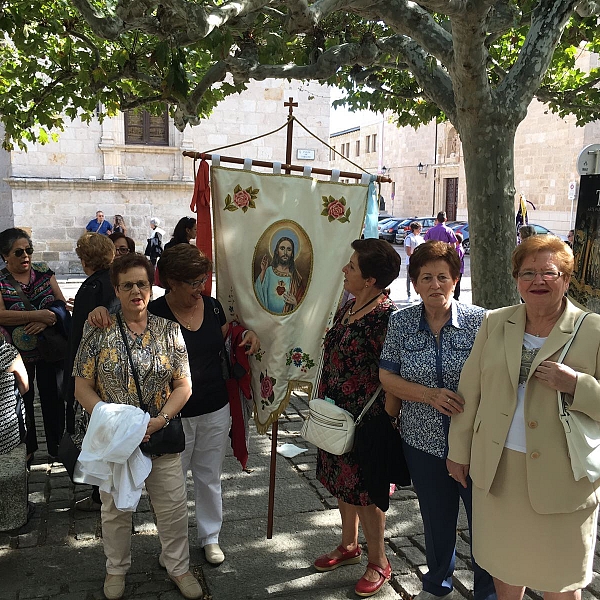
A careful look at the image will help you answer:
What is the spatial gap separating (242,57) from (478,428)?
504cm

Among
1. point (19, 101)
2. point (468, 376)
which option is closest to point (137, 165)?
point (19, 101)

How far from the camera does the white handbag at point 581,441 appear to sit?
2334 millimetres

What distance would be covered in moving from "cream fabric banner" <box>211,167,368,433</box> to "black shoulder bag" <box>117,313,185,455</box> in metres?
0.88

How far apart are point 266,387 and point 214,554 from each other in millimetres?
1023

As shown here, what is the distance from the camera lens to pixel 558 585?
2453mm

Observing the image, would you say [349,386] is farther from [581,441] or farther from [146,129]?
[146,129]

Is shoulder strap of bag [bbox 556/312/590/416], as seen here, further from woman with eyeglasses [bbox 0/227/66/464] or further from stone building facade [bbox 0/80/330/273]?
stone building facade [bbox 0/80/330/273]

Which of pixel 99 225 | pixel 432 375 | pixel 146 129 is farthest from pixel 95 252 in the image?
pixel 146 129

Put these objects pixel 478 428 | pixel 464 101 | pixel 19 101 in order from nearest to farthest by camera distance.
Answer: pixel 478 428 → pixel 464 101 → pixel 19 101

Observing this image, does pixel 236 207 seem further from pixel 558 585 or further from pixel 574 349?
pixel 558 585

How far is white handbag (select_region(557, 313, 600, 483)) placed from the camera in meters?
2.33

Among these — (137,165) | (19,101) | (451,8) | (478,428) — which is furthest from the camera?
(137,165)

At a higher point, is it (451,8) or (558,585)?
(451,8)

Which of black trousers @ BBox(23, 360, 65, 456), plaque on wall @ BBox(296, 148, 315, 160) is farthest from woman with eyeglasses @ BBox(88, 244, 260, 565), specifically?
plaque on wall @ BBox(296, 148, 315, 160)
